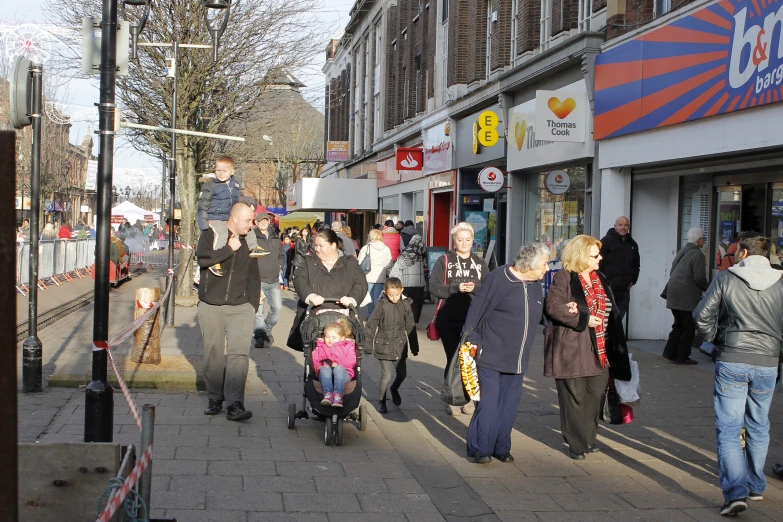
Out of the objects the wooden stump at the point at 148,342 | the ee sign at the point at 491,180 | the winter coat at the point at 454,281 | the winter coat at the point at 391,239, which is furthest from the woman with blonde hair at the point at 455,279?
the ee sign at the point at 491,180

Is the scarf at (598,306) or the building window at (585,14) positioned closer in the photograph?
the scarf at (598,306)

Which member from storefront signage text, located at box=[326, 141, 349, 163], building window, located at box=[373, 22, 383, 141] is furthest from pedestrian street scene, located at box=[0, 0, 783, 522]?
storefront signage text, located at box=[326, 141, 349, 163]

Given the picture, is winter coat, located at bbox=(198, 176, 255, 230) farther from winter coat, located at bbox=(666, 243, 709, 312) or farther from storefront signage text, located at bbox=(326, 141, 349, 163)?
storefront signage text, located at bbox=(326, 141, 349, 163)

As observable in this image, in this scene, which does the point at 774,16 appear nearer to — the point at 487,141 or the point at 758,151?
the point at 758,151

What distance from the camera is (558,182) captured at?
15992 mm

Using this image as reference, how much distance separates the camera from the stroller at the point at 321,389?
7.21 meters

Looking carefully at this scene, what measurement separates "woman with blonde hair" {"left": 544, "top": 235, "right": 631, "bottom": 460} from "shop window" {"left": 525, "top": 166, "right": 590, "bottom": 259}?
25.9ft

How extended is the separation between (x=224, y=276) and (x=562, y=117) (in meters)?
8.71

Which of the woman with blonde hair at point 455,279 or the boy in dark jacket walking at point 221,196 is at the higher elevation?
the boy in dark jacket walking at point 221,196

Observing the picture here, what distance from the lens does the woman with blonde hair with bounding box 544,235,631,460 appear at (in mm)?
6816

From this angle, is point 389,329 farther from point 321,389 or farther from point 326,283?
point 321,389

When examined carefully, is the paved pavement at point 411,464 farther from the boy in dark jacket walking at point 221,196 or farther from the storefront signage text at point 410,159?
the storefront signage text at point 410,159

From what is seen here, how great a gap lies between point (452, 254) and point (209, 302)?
2.26m

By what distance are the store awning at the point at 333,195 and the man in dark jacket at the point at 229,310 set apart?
1028 inches
